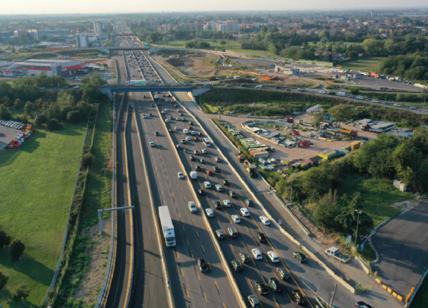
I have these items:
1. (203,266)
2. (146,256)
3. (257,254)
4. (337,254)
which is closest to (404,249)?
(337,254)

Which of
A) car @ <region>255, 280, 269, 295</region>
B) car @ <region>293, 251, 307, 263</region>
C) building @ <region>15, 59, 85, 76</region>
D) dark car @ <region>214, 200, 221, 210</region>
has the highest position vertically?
building @ <region>15, 59, 85, 76</region>

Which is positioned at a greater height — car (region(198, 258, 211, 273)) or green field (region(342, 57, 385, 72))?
green field (region(342, 57, 385, 72))

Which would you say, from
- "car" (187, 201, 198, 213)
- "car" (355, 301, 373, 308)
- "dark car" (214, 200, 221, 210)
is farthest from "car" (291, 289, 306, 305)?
"car" (187, 201, 198, 213)

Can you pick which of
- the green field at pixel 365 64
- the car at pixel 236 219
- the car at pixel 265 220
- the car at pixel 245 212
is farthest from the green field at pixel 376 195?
the green field at pixel 365 64

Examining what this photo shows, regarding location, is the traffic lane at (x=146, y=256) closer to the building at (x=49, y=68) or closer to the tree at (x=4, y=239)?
the tree at (x=4, y=239)

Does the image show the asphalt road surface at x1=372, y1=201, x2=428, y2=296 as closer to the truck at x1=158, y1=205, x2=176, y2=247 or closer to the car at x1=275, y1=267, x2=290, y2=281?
the car at x1=275, y1=267, x2=290, y2=281

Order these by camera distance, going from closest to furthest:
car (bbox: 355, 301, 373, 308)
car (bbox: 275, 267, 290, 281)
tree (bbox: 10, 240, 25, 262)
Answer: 1. car (bbox: 355, 301, 373, 308)
2. car (bbox: 275, 267, 290, 281)
3. tree (bbox: 10, 240, 25, 262)

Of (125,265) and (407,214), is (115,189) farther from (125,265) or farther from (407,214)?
(407,214)
